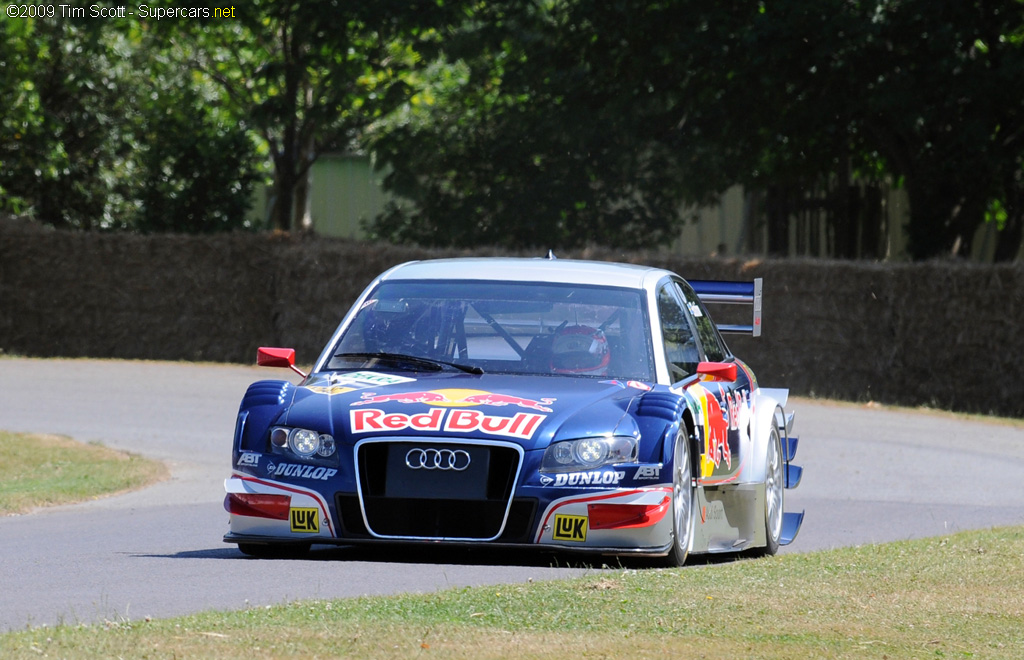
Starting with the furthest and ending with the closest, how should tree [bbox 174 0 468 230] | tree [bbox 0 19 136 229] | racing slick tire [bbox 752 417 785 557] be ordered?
tree [bbox 0 19 136 229], tree [bbox 174 0 468 230], racing slick tire [bbox 752 417 785 557]

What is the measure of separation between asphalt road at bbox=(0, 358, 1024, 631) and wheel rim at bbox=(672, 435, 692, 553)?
21.8 inches

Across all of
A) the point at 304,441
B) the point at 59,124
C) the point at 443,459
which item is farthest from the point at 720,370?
the point at 59,124

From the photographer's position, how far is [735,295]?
10.4 meters

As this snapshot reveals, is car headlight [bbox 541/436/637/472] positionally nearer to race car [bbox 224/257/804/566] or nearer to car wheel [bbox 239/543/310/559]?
race car [bbox 224/257/804/566]

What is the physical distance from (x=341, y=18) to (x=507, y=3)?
3.00 m

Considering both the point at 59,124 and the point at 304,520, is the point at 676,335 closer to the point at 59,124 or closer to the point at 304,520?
the point at 304,520

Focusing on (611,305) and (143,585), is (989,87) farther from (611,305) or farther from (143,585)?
(143,585)

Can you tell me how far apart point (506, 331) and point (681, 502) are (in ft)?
4.32

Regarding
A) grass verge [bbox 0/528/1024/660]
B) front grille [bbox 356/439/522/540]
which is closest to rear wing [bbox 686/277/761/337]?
grass verge [bbox 0/528/1024/660]

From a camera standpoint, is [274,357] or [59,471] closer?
[274,357]

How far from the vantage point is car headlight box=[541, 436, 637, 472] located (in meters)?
7.12

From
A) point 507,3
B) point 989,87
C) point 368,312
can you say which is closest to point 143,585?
point 368,312

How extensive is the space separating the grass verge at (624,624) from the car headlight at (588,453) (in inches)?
19.1

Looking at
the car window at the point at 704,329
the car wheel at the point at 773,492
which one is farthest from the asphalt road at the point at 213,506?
the car window at the point at 704,329
